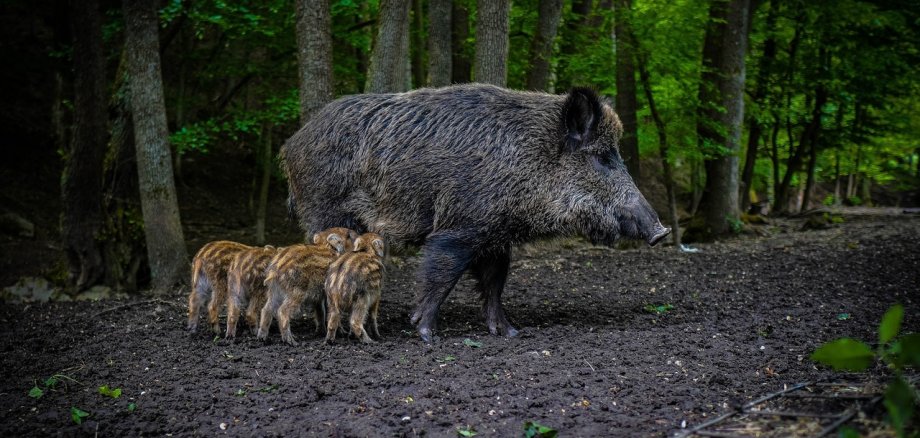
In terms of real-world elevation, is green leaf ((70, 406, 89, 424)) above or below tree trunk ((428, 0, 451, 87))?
below

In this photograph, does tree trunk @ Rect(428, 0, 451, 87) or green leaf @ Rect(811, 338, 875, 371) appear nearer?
green leaf @ Rect(811, 338, 875, 371)

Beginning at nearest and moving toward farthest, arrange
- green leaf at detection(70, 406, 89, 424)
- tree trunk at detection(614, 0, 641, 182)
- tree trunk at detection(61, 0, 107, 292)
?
green leaf at detection(70, 406, 89, 424)
tree trunk at detection(61, 0, 107, 292)
tree trunk at detection(614, 0, 641, 182)

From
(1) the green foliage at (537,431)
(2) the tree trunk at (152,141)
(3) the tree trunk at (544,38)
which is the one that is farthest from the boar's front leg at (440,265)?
(3) the tree trunk at (544,38)

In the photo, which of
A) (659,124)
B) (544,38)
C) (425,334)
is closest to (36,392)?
(425,334)

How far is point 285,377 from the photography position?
5.09 m

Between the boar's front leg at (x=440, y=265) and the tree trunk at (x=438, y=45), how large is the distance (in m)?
3.59

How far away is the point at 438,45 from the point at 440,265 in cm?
397

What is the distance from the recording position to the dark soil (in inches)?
171

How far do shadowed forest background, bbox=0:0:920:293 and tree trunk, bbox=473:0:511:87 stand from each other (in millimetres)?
18

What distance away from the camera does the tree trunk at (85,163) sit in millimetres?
8859

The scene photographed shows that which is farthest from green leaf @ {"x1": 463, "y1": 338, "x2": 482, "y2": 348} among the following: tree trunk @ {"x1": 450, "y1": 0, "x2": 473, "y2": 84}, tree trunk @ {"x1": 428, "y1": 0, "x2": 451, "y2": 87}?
tree trunk @ {"x1": 450, "y1": 0, "x2": 473, "y2": 84}

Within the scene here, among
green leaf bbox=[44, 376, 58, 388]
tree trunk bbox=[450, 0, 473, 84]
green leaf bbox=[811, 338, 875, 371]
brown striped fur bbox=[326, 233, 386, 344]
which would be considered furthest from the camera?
tree trunk bbox=[450, 0, 473, 84]

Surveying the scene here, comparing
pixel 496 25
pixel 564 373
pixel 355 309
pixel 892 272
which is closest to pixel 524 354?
pixel 564 373

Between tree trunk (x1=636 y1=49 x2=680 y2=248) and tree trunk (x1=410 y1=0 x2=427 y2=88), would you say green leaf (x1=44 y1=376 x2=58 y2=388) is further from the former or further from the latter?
tree trunk (x1=636 y1=49 x2=680 y2=248)
